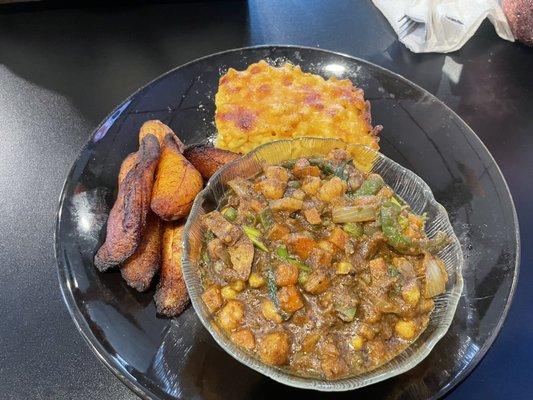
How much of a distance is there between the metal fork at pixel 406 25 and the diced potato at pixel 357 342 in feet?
7.56

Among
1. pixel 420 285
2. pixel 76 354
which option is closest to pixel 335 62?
pixel 420 285

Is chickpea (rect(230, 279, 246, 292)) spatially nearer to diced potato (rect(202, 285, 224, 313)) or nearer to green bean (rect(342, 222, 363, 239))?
diced potato (rect(202, 285, 224, 313))

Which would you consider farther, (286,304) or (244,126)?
(244,126)

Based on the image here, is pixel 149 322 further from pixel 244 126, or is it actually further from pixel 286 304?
pixel 244 126

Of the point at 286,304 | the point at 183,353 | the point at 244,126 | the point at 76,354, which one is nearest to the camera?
the point at 286,304

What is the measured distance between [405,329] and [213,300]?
25.8 inches

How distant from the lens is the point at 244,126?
2324mm

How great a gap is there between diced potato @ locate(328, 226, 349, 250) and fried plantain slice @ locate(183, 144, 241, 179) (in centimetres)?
59

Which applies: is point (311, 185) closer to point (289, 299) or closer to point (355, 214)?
point (355, 214)

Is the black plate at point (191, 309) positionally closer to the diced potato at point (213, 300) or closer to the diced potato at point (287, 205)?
the diced potato at point (213, 300)

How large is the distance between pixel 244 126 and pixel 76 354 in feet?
3.96

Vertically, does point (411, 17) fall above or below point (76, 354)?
above

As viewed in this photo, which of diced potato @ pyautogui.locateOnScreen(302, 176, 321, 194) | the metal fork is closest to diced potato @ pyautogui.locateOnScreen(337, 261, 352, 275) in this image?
diced potato @ pyautogui.locateOnScreen(302, 176, 321, 194)

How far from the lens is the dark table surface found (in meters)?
2.17
